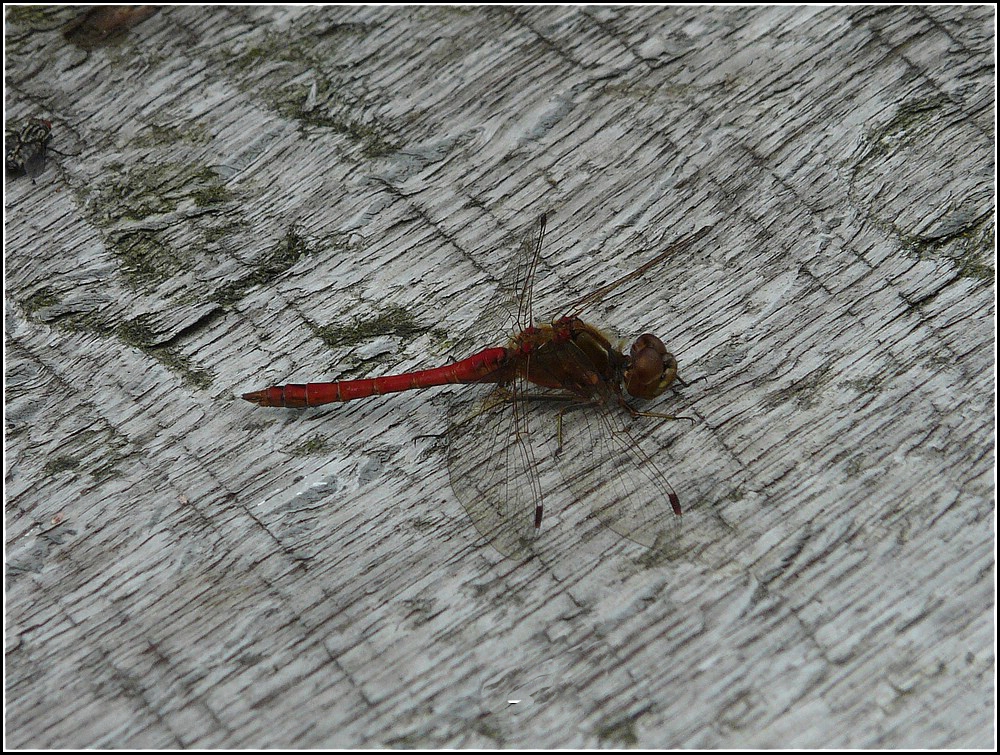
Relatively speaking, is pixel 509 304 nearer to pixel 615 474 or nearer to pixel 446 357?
pixel 446 357

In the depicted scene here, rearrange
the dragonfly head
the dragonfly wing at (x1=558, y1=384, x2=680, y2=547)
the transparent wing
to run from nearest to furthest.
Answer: the dragonfly wing at (x1=558, y1=384, x2=680, y2=547)
the dragonfly head
the transparent wing

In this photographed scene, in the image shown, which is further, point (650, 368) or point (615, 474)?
point (650, 368)

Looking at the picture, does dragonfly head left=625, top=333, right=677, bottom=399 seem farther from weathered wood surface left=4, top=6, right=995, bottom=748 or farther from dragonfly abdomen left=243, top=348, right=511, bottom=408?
dragonfly abdomen left=243, top=348, right=511, bottom=408

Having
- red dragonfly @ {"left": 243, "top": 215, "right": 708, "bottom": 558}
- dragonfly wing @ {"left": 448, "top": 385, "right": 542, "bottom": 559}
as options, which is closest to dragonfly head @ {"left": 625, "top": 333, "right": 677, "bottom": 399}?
red dragonfly @ {"left": 243, "top": 215, "right": 708, "bottom": 558}

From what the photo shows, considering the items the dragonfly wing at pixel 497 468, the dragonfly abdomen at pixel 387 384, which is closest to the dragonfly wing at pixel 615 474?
the dragonfly wing at pixel 497 468

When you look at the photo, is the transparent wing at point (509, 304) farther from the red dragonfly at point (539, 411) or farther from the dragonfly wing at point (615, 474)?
the dragonfly wing at point (615, 474)

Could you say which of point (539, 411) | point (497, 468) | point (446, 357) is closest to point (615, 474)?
point (497, 468)

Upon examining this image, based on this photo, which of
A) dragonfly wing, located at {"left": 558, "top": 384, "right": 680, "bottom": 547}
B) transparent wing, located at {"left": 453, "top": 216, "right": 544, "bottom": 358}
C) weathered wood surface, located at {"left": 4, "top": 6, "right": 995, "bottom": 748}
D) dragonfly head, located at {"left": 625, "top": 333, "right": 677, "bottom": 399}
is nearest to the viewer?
weathered wood surface, located at {"left": 4, "top": 6, "right": 995, "bottom": 748}

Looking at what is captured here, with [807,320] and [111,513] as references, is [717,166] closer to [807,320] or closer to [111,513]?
[807,320]
